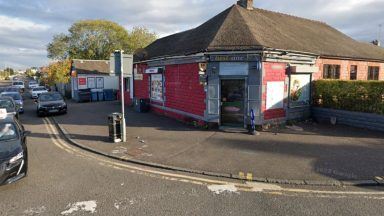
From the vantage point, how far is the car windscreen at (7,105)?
14805 millimetres

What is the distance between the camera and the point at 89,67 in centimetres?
3547

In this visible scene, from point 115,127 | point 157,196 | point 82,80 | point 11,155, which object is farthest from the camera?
point 82,80

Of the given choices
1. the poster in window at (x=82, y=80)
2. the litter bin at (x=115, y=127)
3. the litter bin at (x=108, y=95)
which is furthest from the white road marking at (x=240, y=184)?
the poster in window at (x=82, y=80)

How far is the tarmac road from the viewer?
5113mm

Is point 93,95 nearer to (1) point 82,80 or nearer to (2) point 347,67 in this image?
(1) point 82,80

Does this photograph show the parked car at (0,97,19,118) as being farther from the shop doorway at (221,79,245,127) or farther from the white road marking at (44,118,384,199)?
the shop doorway at (221,79,245,127)

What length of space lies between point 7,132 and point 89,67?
98.8 ft

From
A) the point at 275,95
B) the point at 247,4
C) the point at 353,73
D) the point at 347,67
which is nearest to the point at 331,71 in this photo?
the point at 347,67

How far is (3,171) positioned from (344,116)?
42.7 ft

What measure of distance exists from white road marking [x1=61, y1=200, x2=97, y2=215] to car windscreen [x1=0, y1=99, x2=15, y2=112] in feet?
39.3

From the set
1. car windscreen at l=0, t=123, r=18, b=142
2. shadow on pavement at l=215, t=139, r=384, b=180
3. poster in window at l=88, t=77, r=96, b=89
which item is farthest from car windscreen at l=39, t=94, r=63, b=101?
poster in window at l=88, t=77, r=96, b=89

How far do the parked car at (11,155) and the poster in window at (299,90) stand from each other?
36.3 feet

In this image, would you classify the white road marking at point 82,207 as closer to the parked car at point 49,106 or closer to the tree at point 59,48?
the parked car at point 49,106

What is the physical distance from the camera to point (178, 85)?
14867mm
